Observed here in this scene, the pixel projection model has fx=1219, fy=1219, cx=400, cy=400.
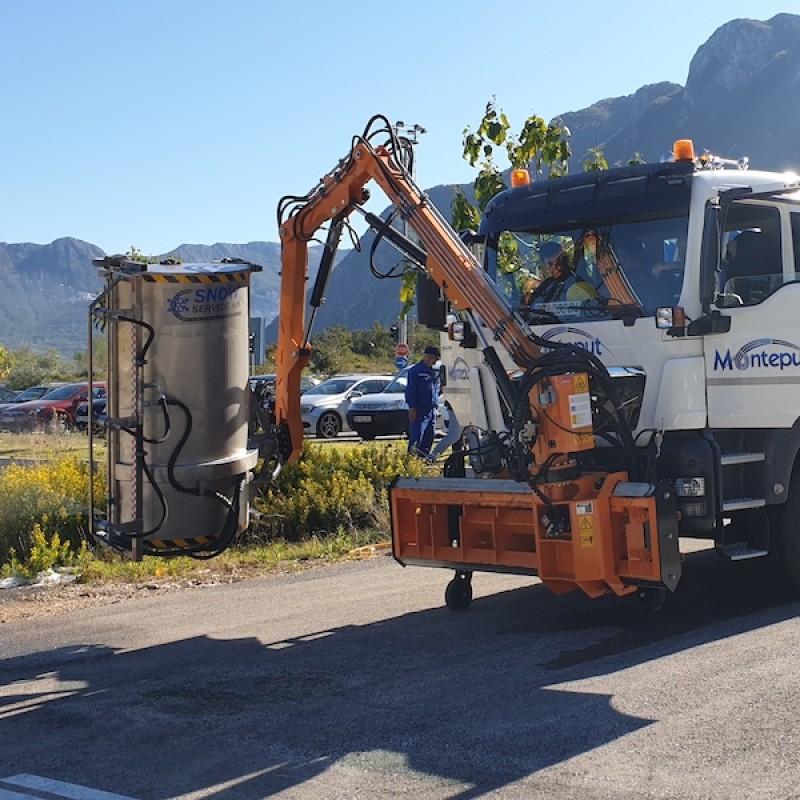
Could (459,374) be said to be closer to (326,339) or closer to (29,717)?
(29,717)

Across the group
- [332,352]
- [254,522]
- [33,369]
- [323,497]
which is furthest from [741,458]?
[33,369]

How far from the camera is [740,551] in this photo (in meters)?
8.44

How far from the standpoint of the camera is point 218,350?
8.33 meters

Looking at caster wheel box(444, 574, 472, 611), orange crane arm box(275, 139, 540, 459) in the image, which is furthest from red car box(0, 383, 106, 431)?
caster wheel box(444, 574, 472, 611)

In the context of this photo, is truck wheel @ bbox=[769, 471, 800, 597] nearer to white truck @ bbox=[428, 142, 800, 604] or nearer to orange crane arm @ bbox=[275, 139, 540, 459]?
white truck @ bbox=[428, 142, 800, 604]

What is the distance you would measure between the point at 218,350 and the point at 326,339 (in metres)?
53.5

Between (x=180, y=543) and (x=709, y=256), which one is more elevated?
(x=709, y=256)

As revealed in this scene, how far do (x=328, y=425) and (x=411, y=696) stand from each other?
20669mm

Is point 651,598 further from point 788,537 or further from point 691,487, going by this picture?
point 788,537

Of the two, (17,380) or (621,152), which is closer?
(17,380)

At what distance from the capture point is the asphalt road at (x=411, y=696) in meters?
5.42

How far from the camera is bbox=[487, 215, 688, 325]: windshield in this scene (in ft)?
27.5

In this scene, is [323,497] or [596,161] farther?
[596,161]

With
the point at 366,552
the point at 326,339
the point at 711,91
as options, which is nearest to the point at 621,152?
the point at 711,91
